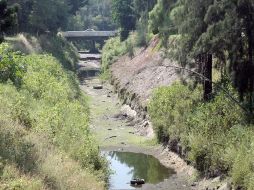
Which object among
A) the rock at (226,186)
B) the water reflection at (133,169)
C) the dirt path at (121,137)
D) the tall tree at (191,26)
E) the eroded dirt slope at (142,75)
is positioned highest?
the tall tree at (191,26)

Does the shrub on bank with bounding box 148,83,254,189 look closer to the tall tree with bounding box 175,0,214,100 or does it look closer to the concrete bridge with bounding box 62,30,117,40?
the tall tree with bounding box 175,0,214,100

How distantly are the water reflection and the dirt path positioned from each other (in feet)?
1.64

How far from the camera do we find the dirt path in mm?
23852

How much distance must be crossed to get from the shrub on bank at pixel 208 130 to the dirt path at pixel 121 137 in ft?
3.19

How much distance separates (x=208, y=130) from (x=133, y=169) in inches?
202

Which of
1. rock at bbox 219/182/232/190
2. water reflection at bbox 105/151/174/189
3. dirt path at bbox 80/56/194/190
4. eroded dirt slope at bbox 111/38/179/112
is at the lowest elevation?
water reflection at bbox 105/151/174/189

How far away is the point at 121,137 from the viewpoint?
106 ft

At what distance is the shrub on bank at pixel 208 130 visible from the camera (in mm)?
19131

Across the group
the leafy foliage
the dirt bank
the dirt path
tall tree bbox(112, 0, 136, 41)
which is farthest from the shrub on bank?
tall tree bbox(112, 0, 136, 41)

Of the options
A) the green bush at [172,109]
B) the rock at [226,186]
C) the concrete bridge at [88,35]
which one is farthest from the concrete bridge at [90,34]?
the rock at [226,186]

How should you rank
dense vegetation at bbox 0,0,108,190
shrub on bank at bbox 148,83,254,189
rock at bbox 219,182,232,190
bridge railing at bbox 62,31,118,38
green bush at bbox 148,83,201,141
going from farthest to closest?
bridge railing at bbox 62,31,118,38, green bush at bbox 148,83,201,141, rock at bbox 219,182,232,190, shrub on bank at bbox 148,83,254,189, dense vegetation at bbox 0,0,108,190

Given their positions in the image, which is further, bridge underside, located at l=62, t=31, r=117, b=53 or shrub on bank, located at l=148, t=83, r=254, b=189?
bridge underside, located at l=62, t=31, r=117, b=53

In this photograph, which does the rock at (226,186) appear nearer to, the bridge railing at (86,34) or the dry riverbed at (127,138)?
the dry riverbed at (127,138)

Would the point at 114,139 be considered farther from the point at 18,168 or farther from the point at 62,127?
the point at 18,168
